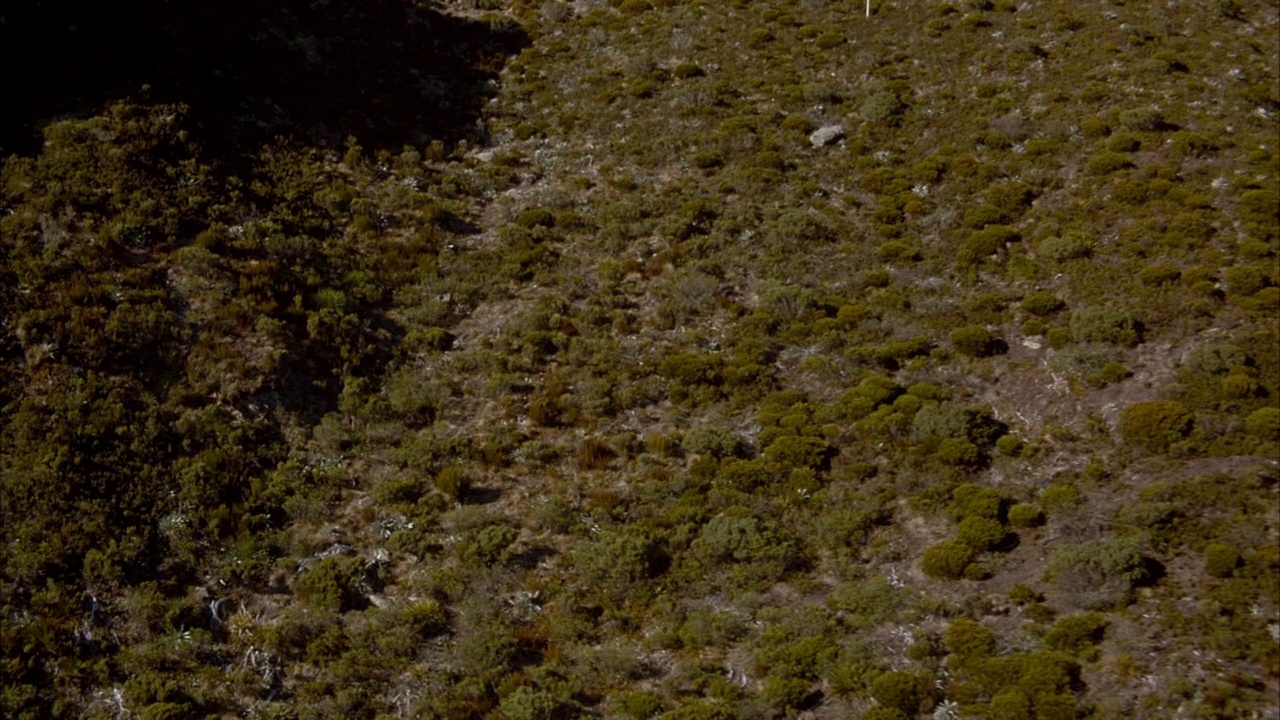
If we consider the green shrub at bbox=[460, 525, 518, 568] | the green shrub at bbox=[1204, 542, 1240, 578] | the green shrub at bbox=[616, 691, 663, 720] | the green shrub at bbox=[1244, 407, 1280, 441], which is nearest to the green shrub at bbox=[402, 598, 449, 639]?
the green shrub at bbox=[460, 525, 518, 568]

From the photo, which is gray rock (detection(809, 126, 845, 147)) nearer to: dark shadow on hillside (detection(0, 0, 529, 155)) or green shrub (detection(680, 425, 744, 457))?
dark shadow on hillside (detection(0, 0, 529, 155))

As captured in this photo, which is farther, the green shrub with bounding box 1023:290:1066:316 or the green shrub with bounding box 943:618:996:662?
the green shrub with bounding box 1023:290:1066:316

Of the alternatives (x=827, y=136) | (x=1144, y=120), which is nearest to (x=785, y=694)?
(x=827, y=136)

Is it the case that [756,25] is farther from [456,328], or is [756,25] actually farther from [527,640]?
[527,640]

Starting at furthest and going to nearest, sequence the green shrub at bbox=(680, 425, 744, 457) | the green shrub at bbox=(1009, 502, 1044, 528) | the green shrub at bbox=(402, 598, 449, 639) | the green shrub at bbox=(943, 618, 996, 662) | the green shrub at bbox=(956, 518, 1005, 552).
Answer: the green shrub at bbox=(680, 425, 744, 457)
the green shrub at bbox=(1009, 502, 1044, 528)
the green shrub at bbox=(956, 518, 1005, 552)
the green shrub at bbox=(402, 598, 449, 639)
the green shrub at bbox=(943, 618, 996, 662)

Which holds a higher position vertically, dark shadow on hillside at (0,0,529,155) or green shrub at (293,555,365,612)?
dark shadow on hillside at (0,0,529,155)

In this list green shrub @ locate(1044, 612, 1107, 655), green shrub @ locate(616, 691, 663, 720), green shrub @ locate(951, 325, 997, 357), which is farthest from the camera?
green shrub @ locate(951, 325, 997, 357)

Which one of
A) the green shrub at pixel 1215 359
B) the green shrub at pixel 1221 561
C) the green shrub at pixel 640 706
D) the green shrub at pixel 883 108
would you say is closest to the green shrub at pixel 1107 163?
the green shrub at pixel 883 108
